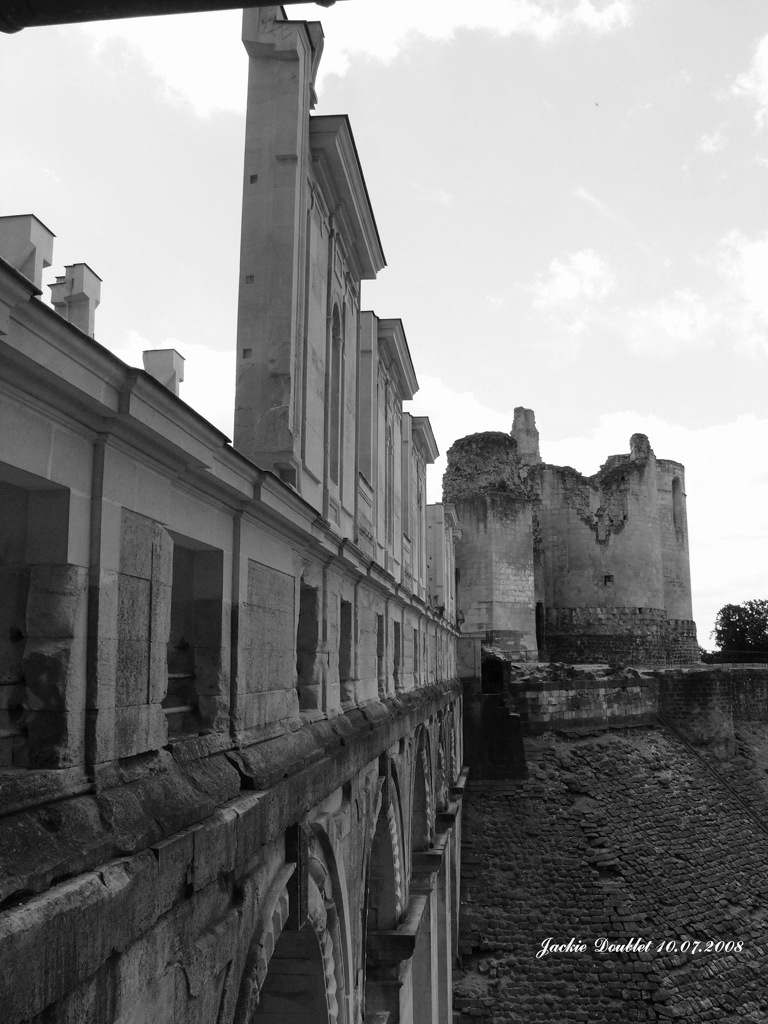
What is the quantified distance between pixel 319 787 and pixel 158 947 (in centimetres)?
229

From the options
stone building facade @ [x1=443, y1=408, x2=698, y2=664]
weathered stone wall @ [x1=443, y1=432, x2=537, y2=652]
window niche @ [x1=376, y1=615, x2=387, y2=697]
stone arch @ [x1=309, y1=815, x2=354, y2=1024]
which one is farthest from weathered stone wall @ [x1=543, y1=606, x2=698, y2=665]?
stone arch @ [x1=309, y1=815, x2=354, y2=1024]

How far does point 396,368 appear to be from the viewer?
41.5 ft

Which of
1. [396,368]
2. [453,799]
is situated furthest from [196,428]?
[453,799]

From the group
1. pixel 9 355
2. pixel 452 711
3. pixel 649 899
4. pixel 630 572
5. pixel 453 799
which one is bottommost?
pixel 649 899

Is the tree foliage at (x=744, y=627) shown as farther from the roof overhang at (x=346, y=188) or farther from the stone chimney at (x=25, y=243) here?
the stone chimney at (x=25, y=243)

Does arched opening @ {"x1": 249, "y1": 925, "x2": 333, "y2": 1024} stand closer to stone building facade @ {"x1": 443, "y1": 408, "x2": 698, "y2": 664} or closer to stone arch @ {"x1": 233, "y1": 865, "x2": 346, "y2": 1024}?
stone arch @ {"x1": 233, "y1": 865, "x2": 346, "y2": 1024}

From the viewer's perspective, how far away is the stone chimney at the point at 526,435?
1642 inches

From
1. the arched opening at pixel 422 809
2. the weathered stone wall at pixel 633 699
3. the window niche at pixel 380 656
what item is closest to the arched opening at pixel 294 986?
the window niche at pixel 380 656

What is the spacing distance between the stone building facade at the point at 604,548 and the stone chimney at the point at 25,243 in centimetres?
3019

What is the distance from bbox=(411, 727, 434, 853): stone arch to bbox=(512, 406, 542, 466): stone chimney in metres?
29.3

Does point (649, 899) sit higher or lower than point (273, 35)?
lower

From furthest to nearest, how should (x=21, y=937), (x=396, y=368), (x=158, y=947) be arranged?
(x=396, y=368) < (x=158, y=947) < (x=21, y=937)

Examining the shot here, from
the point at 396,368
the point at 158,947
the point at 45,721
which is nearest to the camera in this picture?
the point at 45,721

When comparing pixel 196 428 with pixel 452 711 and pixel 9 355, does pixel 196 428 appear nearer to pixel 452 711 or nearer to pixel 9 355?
pixel 9 355
